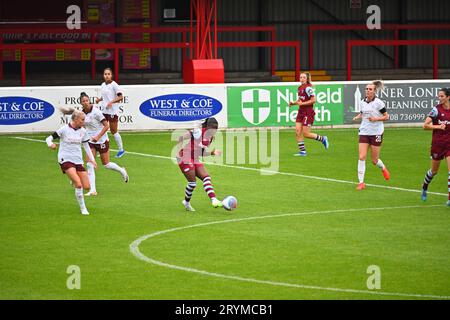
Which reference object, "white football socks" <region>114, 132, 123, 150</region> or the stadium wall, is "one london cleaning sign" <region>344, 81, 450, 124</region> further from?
"white football socks" <region>114, 132, 123, 150</region>

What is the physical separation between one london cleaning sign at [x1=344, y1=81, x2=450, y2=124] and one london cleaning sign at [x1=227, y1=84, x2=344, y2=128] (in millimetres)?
433

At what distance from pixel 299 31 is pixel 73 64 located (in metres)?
10.1

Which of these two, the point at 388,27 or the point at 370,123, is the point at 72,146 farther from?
the point at 388,27

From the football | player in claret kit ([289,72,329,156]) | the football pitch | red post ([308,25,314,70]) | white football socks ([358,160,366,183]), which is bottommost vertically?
the football pitch

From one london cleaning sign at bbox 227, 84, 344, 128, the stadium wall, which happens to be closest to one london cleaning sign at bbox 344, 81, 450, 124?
the stadium wall

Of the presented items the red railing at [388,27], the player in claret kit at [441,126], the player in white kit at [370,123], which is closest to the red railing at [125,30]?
the red railing at [388,27]

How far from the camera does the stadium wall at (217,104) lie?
99.6 feet

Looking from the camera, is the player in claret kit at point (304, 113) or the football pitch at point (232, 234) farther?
the player in claret kit at point (304, 113)

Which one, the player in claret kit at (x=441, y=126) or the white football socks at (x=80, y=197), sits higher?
the player in claret kit at (x=441, y=126)

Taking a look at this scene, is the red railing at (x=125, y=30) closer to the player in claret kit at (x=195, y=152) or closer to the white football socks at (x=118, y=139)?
the white football socks at (x=118, y=139)

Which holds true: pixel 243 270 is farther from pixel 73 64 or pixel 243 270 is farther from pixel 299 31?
pixel 299 31

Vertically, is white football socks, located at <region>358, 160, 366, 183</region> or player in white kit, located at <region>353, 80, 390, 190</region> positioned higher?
player in white kit, located at <region>353, 80, 390, 190</region>

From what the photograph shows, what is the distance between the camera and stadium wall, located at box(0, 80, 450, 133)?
99.6 feet

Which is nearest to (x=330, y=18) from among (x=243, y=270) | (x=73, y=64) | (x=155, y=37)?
(x=155, y=37)
